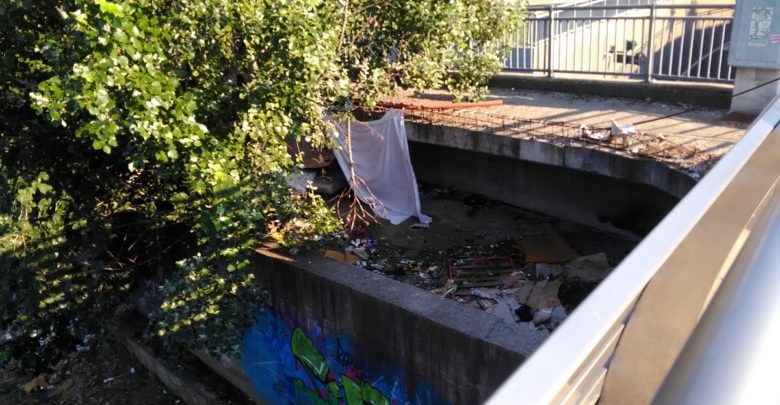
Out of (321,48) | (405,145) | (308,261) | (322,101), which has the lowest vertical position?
(308,261)

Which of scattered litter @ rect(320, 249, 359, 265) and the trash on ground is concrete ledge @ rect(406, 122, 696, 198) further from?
scattered litter @ rect(320, 249, 359, 265)

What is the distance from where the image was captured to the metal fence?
7.91 metres

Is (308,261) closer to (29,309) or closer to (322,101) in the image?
(322,101)

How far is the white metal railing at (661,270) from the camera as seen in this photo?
1.02m

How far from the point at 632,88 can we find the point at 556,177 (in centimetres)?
157

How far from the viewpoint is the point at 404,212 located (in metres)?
8.91

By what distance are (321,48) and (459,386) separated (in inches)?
116

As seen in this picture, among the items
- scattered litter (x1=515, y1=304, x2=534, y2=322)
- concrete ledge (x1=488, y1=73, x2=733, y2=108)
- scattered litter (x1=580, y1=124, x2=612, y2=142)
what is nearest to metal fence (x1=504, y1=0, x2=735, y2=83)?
concrete ledge (x1=488, y1=73, x2=733, y2=108)

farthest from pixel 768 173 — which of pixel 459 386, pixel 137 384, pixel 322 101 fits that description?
pixel 137 384

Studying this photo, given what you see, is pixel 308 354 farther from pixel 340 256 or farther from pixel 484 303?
pixel 484 303

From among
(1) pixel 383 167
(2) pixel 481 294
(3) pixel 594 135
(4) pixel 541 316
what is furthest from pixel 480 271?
(1) pixel 383 167

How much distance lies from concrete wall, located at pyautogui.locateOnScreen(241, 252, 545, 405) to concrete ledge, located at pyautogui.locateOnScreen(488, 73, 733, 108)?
15.7 ft

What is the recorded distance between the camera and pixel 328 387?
20.1 ft

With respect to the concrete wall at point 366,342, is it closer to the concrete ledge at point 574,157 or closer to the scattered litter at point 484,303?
the scattered litter at point 484,303
